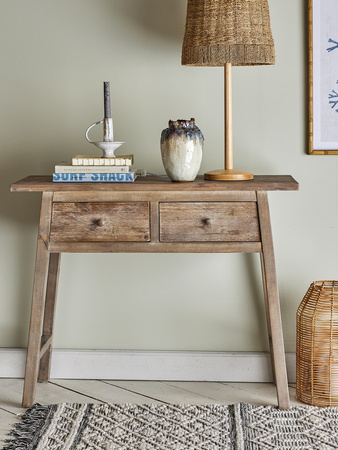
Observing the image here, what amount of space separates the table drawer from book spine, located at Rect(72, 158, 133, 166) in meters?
0.14

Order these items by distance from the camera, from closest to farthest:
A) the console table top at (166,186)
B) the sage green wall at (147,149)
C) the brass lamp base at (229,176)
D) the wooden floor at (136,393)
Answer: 1. the console table top at (166,186)
2. the brass lamp base at (229,176)
3. the wooden floor at (136,393)
4. the sage green wall at (147,149)

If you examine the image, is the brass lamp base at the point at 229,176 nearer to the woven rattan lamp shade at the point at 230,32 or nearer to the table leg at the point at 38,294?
the woven rattan lamp shade at the point at 230,32

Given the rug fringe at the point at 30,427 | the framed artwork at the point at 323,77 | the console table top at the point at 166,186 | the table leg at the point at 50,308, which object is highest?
the framed artwork at the point at 323,77

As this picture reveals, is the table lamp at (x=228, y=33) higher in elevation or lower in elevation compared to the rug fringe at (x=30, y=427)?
higher

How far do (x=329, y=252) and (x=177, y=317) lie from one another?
2.12 feet

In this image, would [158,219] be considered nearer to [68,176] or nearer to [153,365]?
[68,176]

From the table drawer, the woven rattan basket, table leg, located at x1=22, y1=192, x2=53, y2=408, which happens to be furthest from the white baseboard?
the table drawer

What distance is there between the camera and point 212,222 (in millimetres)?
2127

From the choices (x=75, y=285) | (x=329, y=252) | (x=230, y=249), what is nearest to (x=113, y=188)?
(x=230, y=249)

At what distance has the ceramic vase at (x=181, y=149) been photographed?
2.13 metres

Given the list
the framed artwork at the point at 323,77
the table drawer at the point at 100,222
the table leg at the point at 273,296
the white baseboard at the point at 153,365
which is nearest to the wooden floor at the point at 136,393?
the white baseboard at the point at 153,365

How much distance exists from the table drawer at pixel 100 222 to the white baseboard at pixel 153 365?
0.61 metres

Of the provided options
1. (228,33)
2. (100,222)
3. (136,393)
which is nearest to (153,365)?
(136,393)

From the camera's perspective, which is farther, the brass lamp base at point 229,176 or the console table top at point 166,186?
the brass lamp base at point 229,176
